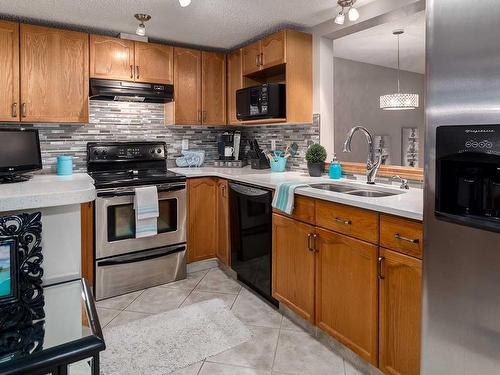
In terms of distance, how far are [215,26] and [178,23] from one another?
0.31 m

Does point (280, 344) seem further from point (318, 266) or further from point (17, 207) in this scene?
point (17, 207)

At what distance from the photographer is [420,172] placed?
2.41 metres

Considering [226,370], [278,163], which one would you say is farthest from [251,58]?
[226,370]

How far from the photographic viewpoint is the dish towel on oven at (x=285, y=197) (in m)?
2.37

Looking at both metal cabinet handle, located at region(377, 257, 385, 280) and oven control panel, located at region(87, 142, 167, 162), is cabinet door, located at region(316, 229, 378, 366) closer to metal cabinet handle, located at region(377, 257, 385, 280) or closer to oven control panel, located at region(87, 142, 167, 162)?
metal cabinet handle, located at region(377, 257, 385, 280)

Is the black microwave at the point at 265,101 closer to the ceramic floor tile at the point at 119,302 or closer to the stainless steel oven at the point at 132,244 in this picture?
the stainless steel oven at the point at 132,244

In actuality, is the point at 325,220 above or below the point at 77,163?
below

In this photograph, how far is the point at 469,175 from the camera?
130 centimetres

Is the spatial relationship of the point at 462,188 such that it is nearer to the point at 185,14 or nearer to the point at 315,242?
the point at 315,242

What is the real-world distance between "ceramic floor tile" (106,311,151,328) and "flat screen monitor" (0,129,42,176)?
1.22m

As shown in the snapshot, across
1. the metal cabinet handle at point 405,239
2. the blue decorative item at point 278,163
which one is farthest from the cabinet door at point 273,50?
the metal cabinet handle at point 405,239

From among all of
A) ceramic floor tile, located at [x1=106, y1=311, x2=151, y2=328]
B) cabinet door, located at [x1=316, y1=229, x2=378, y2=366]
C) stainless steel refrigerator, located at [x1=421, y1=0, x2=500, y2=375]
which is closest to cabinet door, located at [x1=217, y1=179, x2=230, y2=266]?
ceramic floor tile, located at [x1=106, y1=311, x2=151, y2=328]

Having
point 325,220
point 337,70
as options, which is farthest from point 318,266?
point 337,70

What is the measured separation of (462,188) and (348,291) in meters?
0.91
